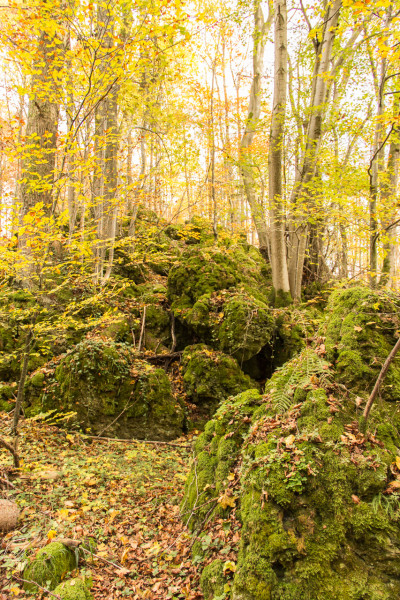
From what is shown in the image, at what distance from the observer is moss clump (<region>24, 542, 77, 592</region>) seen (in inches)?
105

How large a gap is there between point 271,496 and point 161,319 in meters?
6.47

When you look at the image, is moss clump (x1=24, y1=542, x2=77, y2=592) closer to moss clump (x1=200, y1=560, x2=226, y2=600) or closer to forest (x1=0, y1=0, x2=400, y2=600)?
forest (x1=0, y1=0, x2=400, y2=600)

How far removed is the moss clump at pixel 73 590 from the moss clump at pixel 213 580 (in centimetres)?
102

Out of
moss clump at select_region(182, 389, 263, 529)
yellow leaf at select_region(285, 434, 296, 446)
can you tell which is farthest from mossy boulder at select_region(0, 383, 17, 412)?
yellow leaf at select_region(285, 434, 296, 446)

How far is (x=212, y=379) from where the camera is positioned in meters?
6.89

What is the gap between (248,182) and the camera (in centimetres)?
1178

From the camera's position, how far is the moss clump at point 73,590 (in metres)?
2.59

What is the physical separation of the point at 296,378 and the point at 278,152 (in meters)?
7.00

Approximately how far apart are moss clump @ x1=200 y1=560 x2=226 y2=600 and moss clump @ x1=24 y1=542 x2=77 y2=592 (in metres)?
1.29

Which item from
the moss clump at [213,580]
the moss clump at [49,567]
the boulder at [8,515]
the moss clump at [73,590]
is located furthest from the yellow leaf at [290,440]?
the boulder at [8,515]

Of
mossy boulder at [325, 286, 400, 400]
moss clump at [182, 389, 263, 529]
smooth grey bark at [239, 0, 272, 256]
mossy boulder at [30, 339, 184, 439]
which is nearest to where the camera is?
mossy boulder at [325, 286, 400, 400]

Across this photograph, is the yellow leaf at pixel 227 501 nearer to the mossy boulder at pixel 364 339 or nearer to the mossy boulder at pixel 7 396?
the mossy boulder at pixel 364 339

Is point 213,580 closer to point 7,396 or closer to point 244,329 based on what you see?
point 244,329

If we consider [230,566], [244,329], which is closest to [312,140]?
[244,329]
